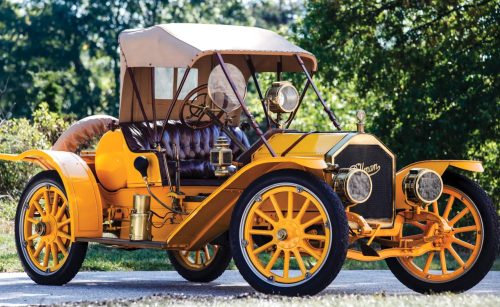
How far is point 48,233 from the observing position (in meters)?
10.6

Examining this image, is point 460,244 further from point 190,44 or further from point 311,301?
point 190,44

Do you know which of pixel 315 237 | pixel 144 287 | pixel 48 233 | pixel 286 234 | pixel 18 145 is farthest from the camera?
pixel 18 145

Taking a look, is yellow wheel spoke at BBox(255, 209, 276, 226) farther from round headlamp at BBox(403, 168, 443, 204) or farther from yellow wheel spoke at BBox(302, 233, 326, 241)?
round headlamp at BBox(403, 168, 443, 204)

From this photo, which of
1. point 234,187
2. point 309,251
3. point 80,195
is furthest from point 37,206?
point 309,251

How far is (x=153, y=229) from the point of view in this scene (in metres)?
10.1

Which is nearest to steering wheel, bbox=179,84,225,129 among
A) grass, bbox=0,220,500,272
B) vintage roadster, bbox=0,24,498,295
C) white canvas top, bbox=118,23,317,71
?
vintage roadster, bbox=0,24,498,295

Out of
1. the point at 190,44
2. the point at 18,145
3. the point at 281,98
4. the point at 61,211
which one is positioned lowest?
the point at 18,145

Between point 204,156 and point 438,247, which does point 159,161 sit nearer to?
point 204,156

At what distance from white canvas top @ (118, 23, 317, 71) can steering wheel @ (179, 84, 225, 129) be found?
520 mm

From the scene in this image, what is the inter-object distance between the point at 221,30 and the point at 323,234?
7.66 feet

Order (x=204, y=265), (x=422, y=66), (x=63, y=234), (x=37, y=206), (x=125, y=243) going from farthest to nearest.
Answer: (x=422, y=66)
(x=204, y=265)
(x=37, y=206)
(x=63, y=234)
(x=125, y=243)

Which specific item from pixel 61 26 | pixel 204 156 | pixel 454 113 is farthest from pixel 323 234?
pixel 61 26

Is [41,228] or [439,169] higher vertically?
[439,169]

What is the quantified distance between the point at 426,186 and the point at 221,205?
170 centimetres
